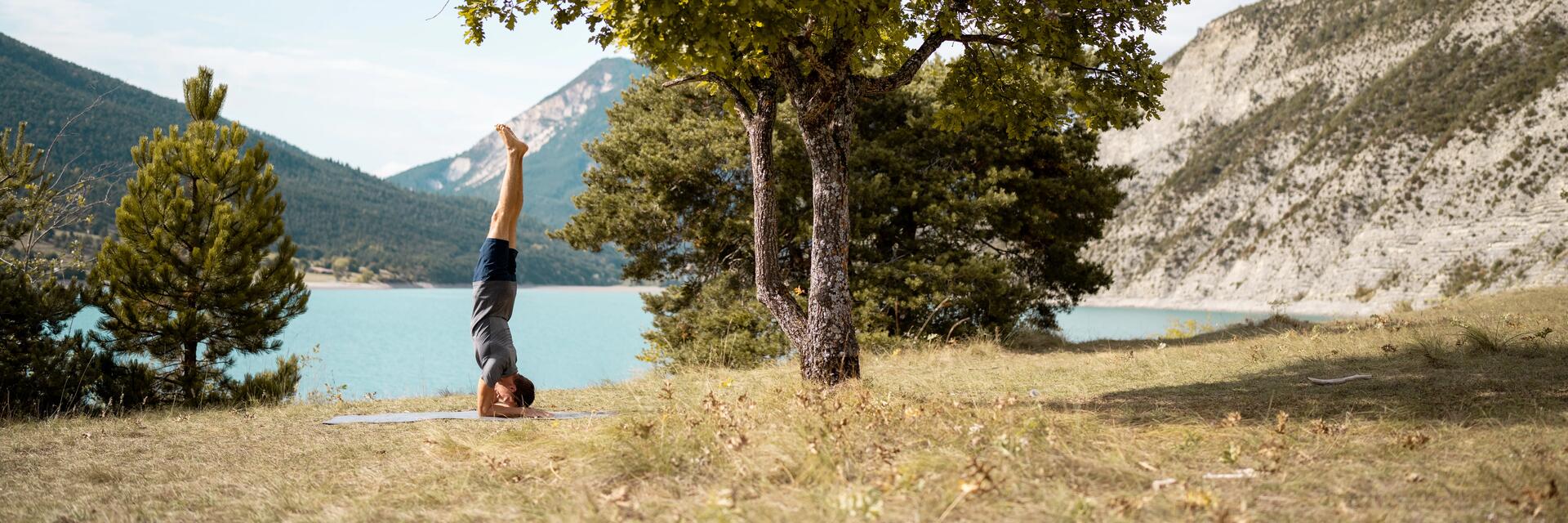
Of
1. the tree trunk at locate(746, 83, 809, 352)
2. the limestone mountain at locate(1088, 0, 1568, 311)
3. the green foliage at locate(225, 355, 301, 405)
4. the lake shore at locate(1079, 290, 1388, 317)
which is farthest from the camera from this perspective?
the lake shore at locate(1079, 290, 1388, 317)

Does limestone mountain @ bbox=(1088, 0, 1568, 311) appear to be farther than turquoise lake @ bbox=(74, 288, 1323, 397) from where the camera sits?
Yes

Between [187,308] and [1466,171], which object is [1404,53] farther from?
[187,308]

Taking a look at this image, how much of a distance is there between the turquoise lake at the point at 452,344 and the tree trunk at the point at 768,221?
462cm

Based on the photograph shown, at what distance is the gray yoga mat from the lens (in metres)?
7.71

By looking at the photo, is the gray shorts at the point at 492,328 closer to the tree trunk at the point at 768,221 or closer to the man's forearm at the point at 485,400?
the man's forearm at the point at 485,400

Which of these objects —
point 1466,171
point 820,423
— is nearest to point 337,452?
point 820,423

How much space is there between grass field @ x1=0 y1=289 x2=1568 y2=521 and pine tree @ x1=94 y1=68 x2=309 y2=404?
3.69 m

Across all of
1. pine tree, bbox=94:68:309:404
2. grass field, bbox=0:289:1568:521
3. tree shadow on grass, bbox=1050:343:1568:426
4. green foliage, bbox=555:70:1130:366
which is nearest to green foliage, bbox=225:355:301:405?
pine tree, bbox=94:68:309:404

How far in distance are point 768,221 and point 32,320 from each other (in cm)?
899

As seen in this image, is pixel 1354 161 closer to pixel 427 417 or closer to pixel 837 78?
pixel 837 78

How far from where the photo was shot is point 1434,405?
627 centimetres

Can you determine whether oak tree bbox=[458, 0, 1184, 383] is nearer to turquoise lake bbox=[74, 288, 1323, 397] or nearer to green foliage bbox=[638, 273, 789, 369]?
turquoise lake bbox=[74, 288, 1323, 397]

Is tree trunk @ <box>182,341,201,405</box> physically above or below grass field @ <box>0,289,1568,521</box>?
below

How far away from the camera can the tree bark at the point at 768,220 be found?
8141 mm
